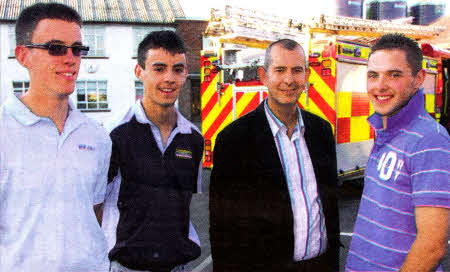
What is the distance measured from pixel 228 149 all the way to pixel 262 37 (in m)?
3.76

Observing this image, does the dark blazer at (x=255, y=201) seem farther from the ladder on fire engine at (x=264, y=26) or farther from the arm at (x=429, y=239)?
the ladder on fire engine at (x=264, y=26)

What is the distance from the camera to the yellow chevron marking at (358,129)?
5.63m

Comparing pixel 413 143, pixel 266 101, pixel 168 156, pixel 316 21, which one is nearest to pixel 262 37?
pixel 316 21

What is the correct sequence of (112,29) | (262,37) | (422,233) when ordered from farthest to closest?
(112,29)
(262,37)
(422,233)

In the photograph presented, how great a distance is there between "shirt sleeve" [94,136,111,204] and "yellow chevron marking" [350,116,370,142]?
4425 millimetres

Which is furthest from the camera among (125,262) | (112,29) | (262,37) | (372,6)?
(112,29)

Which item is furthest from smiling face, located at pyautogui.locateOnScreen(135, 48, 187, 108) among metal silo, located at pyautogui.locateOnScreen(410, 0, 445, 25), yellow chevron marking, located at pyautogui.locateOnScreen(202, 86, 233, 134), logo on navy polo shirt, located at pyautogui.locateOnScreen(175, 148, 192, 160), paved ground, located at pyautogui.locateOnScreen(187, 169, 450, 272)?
metal silo, located at pyautogui.locateOnScreen(410, 0, 445, 25)

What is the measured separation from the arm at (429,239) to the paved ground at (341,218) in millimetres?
2353

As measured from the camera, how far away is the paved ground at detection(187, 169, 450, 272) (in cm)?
377

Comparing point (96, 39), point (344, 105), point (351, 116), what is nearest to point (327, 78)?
point (344, 105)

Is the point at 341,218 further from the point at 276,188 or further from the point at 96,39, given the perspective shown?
the point at 96,39

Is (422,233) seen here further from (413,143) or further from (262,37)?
(262,37)

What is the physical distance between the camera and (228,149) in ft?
7.08

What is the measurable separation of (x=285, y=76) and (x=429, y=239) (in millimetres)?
1144
